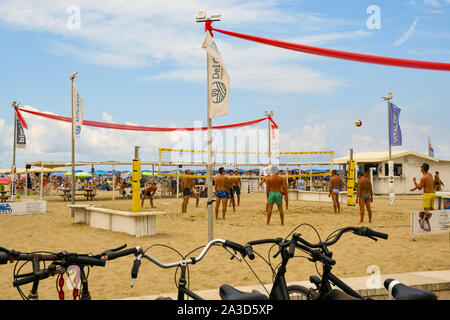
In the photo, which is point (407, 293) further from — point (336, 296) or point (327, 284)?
point (327, 284)

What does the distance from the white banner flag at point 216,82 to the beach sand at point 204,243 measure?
8.99 feet

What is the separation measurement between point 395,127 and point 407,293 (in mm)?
19233

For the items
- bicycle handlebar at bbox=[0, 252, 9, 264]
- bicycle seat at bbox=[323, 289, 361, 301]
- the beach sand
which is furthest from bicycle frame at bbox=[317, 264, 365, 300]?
the beach sand

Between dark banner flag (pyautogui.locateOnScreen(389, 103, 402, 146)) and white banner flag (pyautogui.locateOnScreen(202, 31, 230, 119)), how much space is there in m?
14.4

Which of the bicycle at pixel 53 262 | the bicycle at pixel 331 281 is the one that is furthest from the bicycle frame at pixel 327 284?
the bicycle at pixel 53 262

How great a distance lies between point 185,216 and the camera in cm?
1455

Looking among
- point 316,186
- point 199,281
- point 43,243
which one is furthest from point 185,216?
point 316,186

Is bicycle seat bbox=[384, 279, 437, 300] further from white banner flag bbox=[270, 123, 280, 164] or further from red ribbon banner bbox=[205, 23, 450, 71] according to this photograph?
white banner flag bbox=[270, 123, 280, 164]

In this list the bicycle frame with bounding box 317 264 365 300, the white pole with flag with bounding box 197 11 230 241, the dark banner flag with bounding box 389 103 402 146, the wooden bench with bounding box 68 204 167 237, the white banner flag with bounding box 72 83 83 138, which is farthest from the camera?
Result: the dark banner flag with bounding box 389 103 402 146

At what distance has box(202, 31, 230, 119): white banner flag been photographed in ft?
25.4

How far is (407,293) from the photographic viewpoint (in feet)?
7.29

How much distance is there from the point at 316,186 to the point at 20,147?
22136 mm

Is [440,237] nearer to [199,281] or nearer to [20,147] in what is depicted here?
[199,281]

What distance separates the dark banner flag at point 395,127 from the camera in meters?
19.8
